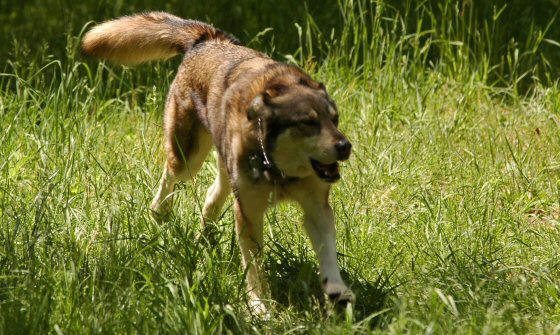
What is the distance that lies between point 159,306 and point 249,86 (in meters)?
1.53

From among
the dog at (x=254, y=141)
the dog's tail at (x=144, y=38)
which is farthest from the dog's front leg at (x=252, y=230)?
the dog's tail at (x=144, y=38)

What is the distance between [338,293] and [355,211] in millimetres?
1260

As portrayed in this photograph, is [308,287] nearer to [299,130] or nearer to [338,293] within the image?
[338,293]

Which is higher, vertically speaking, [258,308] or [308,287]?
[308,287]

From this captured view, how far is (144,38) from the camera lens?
6.78 m

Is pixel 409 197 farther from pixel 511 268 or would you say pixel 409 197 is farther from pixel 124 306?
pixel 124 306

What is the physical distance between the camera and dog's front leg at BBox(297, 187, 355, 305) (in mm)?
5156

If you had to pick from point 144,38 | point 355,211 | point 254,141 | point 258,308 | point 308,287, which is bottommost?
point 355,211

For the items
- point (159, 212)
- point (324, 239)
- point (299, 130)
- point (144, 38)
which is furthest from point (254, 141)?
point (144, 38)

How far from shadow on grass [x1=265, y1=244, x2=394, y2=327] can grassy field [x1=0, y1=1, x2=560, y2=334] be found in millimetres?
11

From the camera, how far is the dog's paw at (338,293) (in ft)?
16.8

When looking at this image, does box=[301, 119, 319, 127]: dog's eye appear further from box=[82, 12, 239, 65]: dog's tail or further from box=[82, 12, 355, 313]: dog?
box=[82, 12, 239, 65]: dog's tail

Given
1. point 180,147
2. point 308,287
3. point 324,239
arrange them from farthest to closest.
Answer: point 180,147, point 324,239, point 308,287

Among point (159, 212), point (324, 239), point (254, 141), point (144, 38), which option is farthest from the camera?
point (144, 38)
